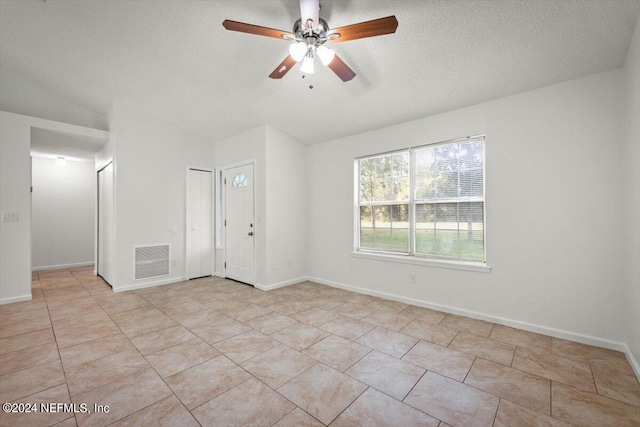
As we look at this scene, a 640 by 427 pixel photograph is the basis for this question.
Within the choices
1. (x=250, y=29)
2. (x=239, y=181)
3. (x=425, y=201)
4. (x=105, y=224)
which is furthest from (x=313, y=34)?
(x=105, y=224)

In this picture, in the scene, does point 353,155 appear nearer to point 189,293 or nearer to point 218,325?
point 218,325

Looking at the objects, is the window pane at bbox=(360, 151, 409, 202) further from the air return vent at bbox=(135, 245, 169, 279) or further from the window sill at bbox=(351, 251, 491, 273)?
the air return vent at bbox=(135, 245, 169, 279)

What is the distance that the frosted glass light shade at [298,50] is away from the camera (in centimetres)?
220

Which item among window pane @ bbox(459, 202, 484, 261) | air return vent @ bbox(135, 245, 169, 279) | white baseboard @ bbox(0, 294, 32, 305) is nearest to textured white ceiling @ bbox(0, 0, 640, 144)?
window pane @ bbox(459, 202, 484, 261)

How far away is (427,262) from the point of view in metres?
3.68

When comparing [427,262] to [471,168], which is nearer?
[471,168]

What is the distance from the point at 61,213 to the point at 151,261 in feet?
11.8

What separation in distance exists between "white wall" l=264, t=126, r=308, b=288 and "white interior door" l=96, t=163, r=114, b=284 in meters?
2.67

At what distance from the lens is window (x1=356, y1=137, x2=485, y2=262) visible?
3.40 metres

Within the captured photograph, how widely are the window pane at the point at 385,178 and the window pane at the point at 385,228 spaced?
16cm

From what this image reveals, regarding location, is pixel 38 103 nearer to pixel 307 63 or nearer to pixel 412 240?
pixel 307 63

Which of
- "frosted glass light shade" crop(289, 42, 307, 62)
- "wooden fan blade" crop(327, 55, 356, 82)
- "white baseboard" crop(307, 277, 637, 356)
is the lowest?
"white baseboard" crop(307, 277, 637, 356)

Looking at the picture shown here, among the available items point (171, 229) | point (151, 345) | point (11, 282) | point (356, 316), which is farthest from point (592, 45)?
point (11, 282)

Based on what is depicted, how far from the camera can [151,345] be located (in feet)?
8.85
